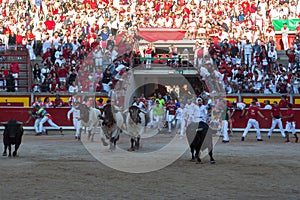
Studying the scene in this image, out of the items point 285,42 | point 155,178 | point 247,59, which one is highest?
point 285,42

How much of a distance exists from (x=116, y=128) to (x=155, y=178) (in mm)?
5978

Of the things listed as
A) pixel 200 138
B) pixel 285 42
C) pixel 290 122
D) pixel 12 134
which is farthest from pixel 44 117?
pixel 285 42

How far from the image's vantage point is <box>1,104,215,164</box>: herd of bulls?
15812mm

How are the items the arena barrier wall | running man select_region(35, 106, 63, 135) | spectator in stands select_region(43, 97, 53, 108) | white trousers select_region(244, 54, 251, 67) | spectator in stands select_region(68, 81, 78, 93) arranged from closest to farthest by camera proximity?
running man select_region(35, 106, 63, 135) → the arena barrier wall → spectator in stands select_region(43, 97, 53, 108) → spectator in stands select_region(68, 81, 78, 93) → white trousers select_region(244, 54, 251, 67)

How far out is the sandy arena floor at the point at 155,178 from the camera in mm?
10992

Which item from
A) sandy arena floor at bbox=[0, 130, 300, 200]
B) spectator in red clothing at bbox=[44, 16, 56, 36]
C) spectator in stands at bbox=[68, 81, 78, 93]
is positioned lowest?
sandy arena floor at bbox=[0, 130, 300, 200]

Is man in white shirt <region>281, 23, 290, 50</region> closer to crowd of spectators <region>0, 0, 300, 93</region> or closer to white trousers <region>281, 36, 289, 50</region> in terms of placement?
white trousers <region>281, 36, 289, 50</region>

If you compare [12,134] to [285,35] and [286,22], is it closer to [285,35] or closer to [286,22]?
[285,35]

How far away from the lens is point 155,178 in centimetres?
1300

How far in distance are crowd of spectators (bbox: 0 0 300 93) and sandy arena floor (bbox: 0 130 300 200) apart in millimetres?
10709

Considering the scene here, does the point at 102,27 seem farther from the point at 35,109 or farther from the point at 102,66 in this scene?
the point at 35,109

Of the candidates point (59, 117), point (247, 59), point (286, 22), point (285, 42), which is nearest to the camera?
point (59, 117)

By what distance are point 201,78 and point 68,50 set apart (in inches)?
253

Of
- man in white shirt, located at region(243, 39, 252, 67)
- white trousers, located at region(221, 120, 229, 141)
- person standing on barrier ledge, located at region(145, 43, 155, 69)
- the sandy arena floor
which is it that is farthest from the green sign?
the sandy arena floor
